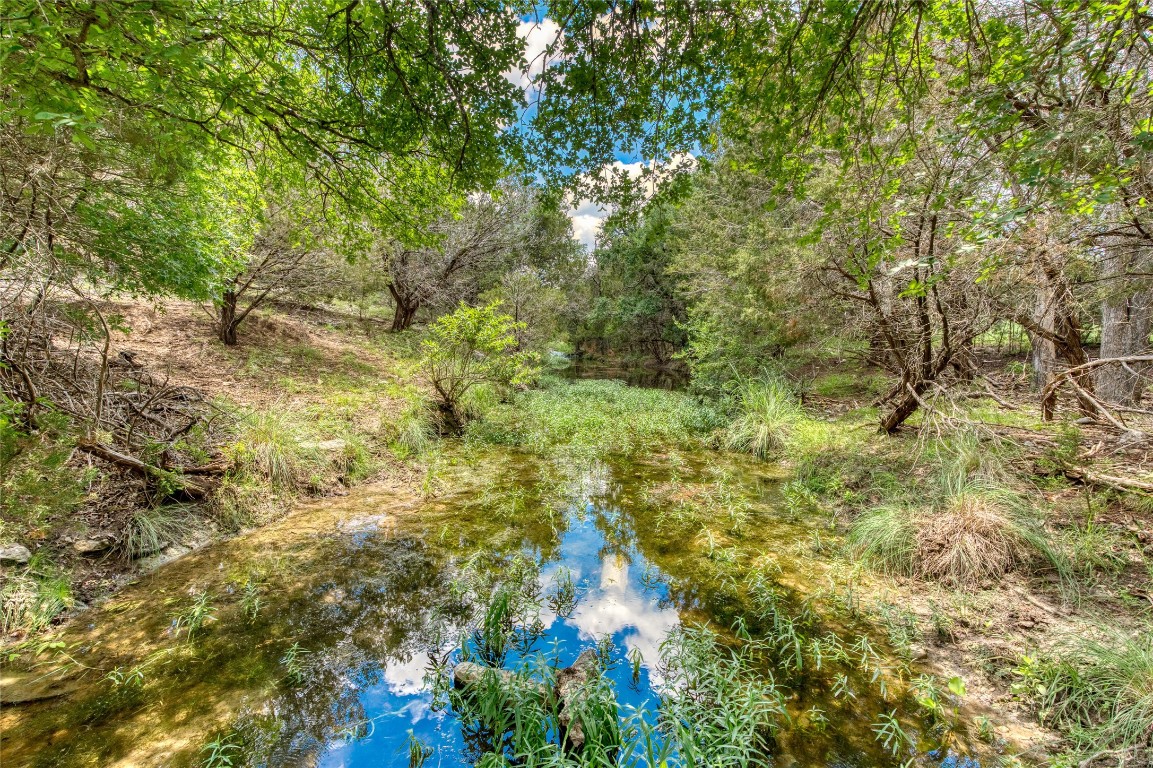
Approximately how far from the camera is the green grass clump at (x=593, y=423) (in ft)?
28.9

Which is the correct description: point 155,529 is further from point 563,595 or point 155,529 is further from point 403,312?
point 403,312

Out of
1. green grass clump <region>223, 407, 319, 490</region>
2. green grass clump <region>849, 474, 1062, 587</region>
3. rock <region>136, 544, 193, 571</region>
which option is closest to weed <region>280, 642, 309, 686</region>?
rock <region>136, 544, 193, 571</region>

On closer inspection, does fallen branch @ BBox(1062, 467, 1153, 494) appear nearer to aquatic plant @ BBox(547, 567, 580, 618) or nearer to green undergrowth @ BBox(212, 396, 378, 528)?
aquatic plant @ BBox(547, 567, 580, 618)

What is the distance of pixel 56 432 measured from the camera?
3561mm

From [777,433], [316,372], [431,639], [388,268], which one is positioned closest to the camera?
[431,639]

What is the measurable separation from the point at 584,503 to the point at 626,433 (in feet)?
13.4

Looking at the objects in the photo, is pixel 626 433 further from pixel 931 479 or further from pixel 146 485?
pixel 146 485

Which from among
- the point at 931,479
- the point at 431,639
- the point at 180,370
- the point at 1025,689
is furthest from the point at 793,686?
the point at 180,370

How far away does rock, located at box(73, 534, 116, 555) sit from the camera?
3.59 meters

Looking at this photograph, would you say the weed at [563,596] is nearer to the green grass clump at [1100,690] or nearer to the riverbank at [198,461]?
the green grass clump at [1100,690]

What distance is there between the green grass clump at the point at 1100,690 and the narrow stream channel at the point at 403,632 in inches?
26.0

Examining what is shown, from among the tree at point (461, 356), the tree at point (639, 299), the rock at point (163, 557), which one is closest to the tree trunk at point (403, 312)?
the tree at point (461, 356)

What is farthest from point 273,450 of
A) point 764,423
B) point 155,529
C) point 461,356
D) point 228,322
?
point 764,423

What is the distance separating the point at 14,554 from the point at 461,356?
19.5 ft
